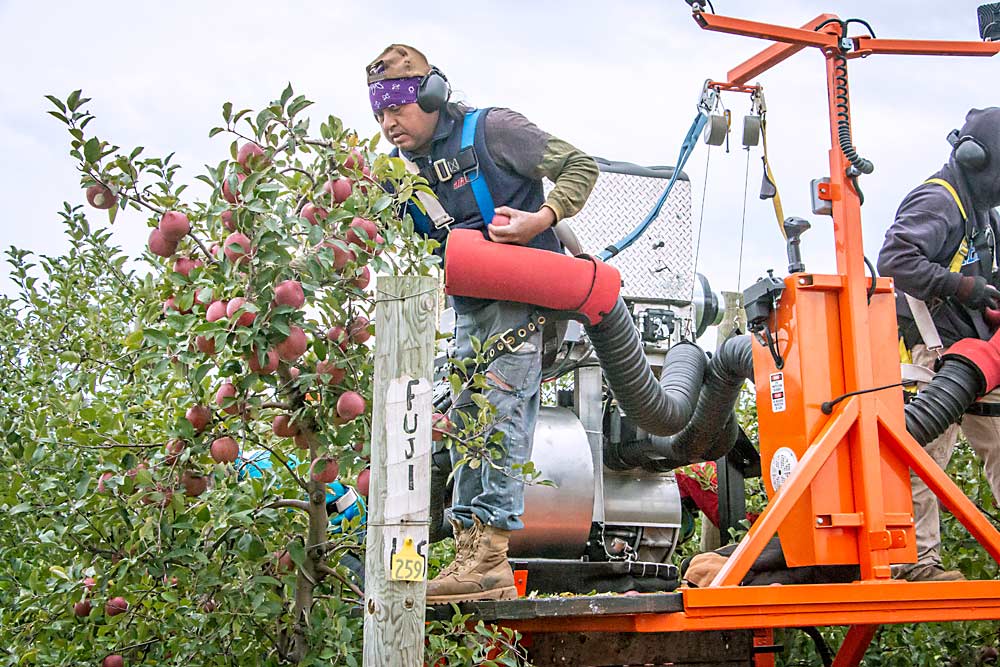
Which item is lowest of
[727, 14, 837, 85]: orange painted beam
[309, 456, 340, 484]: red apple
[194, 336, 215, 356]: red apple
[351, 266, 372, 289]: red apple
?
[309, 456, 340, 484]: red apple

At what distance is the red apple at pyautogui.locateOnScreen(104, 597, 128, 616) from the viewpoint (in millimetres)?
3614

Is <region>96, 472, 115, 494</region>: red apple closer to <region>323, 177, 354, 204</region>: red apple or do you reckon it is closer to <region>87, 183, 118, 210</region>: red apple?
<region>87, 183, 118, 210</region>: red apple

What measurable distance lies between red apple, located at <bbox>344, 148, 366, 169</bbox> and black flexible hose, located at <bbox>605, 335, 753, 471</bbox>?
229cm

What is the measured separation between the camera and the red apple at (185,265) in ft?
11.2

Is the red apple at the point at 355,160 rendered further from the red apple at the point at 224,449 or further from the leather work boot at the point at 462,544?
the leather work boot at the point at 462,544

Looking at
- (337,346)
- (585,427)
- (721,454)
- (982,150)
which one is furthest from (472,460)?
(982,150)

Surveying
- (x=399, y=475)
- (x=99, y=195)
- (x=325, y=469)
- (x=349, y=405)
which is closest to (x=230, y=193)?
(x=99, y=195)

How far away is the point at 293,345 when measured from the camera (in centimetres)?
322

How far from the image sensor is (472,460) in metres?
3.54

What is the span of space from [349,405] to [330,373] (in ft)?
0.45

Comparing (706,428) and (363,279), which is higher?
(363,279)

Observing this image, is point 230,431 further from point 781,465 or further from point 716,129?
point 716,129

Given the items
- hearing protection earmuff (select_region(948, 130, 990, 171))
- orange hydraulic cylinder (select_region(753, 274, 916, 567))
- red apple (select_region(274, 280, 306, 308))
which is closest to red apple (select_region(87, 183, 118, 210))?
red apple (select_region(274, 280, 306, 308))

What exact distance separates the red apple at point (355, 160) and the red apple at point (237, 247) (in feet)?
1.42
